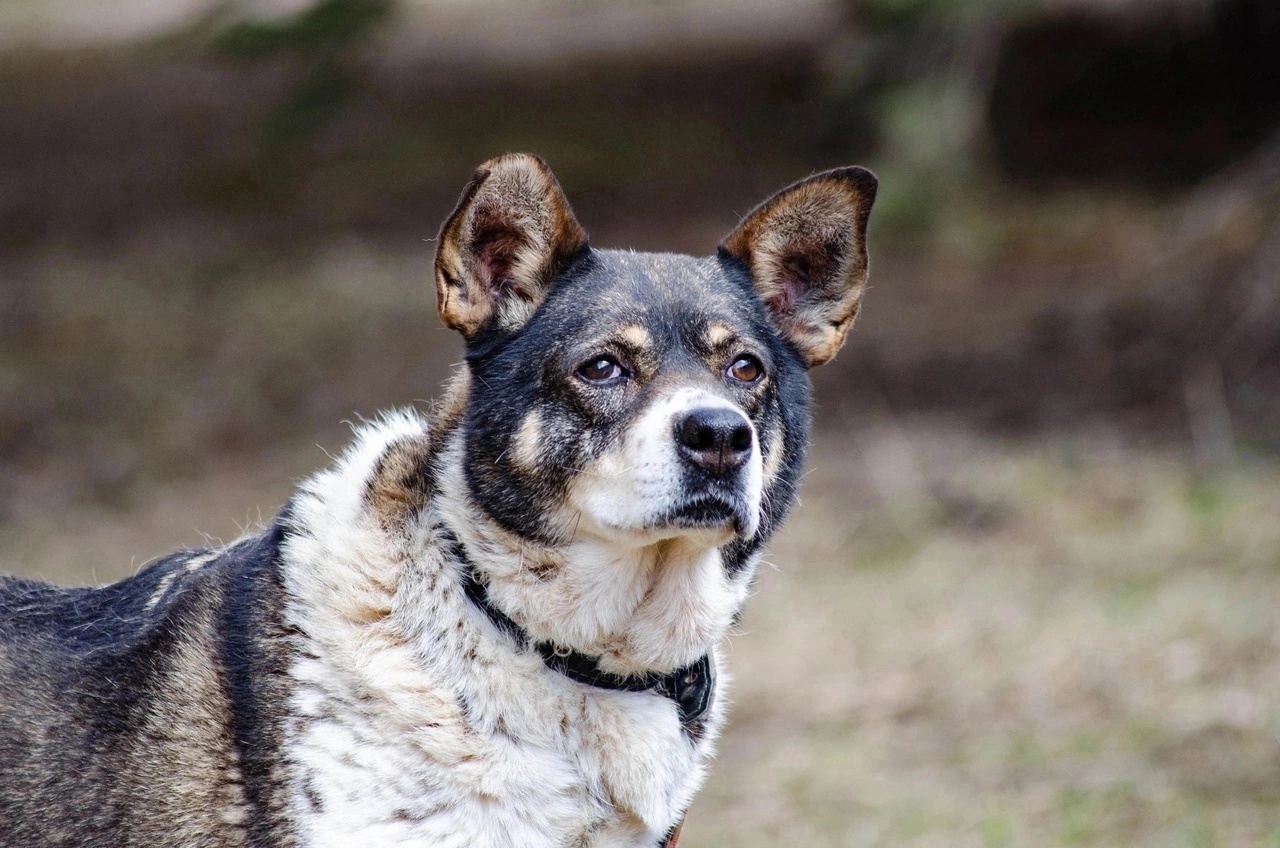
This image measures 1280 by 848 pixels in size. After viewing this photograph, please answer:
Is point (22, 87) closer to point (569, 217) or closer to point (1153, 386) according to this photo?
point (1153, 386)

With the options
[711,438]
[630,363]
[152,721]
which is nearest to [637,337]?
[630,363]

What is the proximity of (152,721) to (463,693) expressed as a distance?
676mm

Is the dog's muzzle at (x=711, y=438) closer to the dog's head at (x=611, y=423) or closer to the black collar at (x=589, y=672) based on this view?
the dog's head at (x=611, y=423)

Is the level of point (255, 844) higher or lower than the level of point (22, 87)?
lower

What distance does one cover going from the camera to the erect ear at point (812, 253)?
362 cm

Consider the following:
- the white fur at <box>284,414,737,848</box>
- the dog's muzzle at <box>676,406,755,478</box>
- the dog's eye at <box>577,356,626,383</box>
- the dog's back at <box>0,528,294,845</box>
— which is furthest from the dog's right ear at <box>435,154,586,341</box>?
the dog's back at <box>0,528,294,845</box>

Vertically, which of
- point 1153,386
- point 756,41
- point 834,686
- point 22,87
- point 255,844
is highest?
point 756,41

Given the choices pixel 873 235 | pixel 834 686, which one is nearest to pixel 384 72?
pixel 873 235

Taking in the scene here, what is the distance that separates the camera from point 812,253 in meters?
3.76

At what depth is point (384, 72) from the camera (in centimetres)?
1527

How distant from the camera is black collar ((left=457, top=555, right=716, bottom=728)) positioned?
124 inches

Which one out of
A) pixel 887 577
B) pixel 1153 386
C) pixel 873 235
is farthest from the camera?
pixel 873 235

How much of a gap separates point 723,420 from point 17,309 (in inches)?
417

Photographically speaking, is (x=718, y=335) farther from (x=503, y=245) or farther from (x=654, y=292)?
(x=503, y=245)
